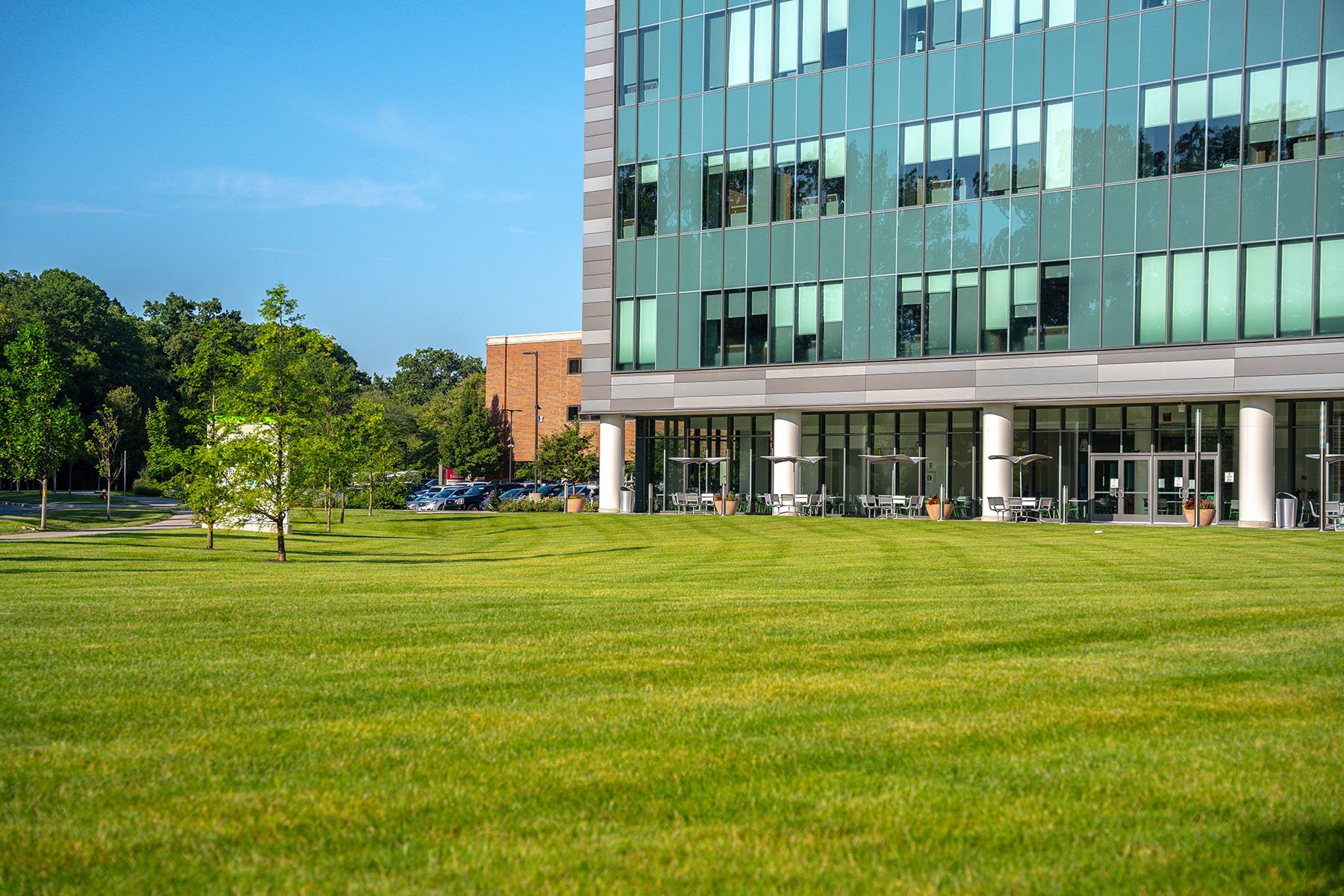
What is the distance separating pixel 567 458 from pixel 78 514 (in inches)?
1373

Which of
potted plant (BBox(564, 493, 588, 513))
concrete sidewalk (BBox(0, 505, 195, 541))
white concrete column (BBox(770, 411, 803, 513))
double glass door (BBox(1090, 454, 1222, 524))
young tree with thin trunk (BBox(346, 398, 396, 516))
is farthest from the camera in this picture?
potted plant (BBox(564, 493, 588, 513))

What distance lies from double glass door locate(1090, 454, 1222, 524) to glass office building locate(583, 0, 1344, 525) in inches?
4.6

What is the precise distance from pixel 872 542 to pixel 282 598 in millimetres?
17427

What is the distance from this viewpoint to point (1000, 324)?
1662 inches

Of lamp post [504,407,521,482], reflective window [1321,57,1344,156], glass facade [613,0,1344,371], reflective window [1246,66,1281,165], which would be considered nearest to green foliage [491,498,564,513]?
glass facade [613,0,1344,371]

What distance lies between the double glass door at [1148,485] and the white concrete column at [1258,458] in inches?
67.2

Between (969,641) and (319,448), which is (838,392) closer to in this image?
(319,448)

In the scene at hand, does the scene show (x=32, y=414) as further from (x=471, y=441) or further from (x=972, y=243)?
(x=471, y=441)

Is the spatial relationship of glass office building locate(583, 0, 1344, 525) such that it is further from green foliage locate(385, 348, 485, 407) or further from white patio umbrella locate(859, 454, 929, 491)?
green foliage locate(385, 348, 485, 407)

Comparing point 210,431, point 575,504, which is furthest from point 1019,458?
point 210,431

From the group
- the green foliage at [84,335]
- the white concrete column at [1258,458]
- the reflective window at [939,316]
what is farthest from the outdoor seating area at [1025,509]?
the green foliage at [84,335]

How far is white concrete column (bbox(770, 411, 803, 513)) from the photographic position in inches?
1874

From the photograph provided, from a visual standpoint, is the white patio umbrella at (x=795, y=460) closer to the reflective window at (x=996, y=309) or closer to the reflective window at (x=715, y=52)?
the reflective window at (x=996, y=309)

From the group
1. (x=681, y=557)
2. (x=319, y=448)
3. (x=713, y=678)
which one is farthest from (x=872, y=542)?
(x=713, y=678)
